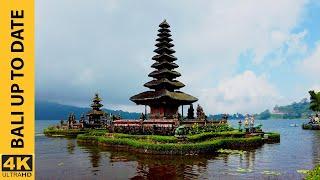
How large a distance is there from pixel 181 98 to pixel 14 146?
45.8 m

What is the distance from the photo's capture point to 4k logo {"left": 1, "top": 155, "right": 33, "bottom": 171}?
1007 centimetres

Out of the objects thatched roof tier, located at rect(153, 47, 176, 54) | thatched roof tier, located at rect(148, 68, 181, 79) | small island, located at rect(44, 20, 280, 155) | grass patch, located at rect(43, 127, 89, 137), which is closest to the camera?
small island, located at rect(44, 20, 280, 155)

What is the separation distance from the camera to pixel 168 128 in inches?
1873

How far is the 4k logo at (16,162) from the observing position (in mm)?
10073

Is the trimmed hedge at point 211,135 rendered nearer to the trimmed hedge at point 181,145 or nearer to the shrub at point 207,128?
the trimmed hedge at point 181,145

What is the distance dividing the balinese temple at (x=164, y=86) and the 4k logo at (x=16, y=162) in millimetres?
42782

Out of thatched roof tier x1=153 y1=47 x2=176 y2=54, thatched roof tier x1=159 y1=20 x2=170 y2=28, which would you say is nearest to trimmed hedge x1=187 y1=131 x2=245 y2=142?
thatched roof tier x1=153 y1=47 x2=176 y2=54

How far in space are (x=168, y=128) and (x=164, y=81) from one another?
9898 millimetres

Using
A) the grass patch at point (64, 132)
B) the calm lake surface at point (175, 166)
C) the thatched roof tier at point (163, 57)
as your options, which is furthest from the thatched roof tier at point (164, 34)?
the grass patch at point (64, 132)

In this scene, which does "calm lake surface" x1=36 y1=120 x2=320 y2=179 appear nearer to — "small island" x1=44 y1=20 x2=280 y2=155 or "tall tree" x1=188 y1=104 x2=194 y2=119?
"small island" x1=44 y1=20 x2=280 y2=155

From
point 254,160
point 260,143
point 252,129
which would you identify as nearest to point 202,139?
point 254,160

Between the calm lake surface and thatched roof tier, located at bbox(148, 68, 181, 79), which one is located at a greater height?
thatched roof tier, located at bbox(148, 68, 181, 79)

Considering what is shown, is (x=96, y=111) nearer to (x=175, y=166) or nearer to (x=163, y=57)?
(x=163, y=57)

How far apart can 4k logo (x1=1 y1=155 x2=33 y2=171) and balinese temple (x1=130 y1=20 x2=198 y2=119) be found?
42.8 meters
